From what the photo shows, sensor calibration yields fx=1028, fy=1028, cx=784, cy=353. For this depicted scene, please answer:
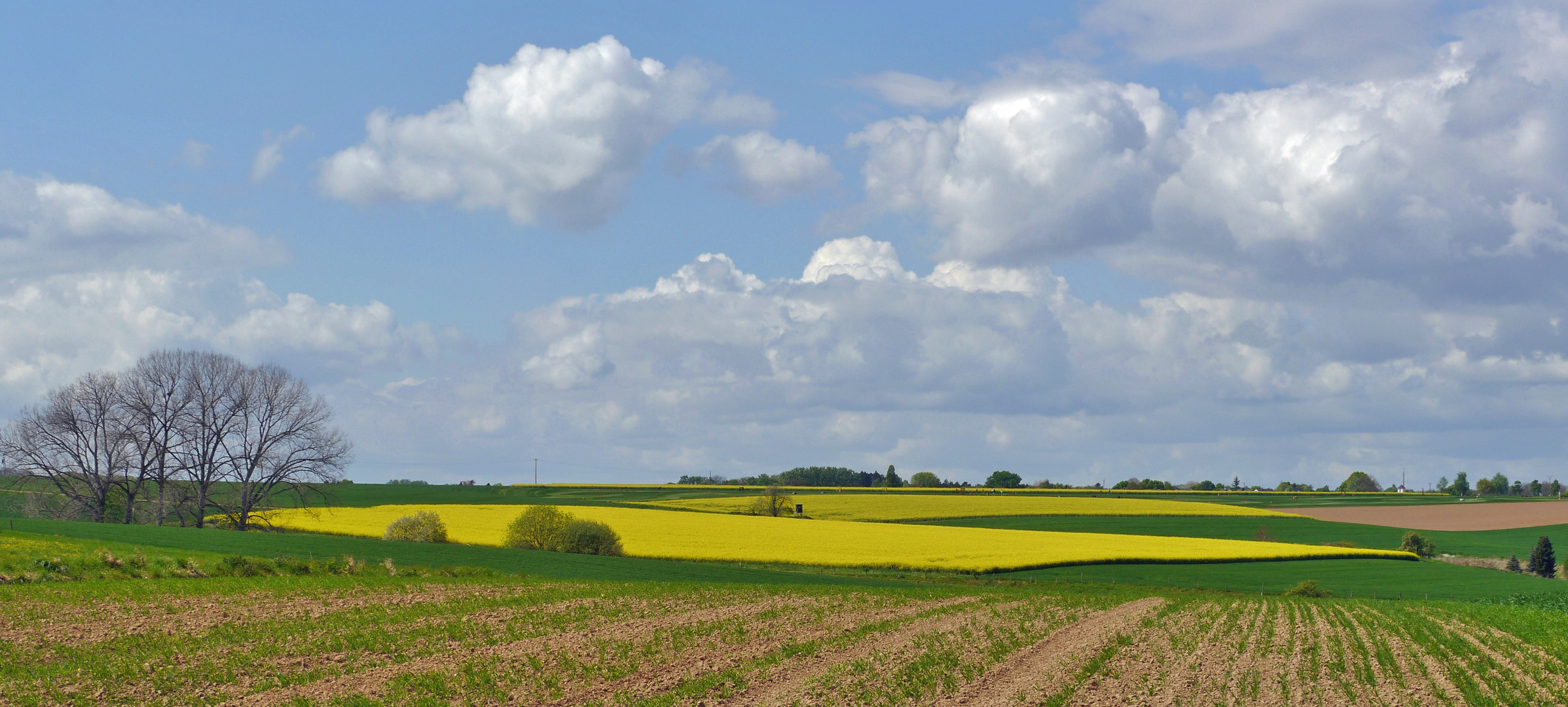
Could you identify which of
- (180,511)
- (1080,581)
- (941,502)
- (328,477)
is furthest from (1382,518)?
(180,511)

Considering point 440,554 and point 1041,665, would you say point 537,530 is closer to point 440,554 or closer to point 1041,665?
point 440,554

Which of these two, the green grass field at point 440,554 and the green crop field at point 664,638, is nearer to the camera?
the green crop field at point 664,638

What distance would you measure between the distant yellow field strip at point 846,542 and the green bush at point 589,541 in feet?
4.90

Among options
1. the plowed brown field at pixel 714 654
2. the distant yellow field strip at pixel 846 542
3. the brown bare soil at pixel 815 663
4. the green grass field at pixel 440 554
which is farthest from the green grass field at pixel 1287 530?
Answer: the brown bare soil at pixel 815 663

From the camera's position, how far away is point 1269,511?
11881 centimetres

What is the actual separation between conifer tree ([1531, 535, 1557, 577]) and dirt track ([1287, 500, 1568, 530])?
59.1ft

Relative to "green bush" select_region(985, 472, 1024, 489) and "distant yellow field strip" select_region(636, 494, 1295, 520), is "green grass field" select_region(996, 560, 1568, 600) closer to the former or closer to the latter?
"distant yellow field strip" select_region(636, 494, 1295, 520)

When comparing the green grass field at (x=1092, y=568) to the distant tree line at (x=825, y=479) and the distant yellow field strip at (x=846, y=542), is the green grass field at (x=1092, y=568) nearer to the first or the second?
the distant yellow field strip at (x=846, y=542)

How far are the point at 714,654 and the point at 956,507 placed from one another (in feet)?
305

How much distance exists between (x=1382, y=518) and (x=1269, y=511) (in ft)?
37.2

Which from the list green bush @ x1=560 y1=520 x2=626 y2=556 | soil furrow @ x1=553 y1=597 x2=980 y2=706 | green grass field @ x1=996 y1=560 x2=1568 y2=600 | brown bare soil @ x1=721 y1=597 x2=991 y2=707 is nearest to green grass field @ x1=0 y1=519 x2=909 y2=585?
green bush @ x1=560 y1=520 x2=626 y2=556

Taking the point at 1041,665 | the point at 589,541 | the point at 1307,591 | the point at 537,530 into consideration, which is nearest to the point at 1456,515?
the point at 1307,591

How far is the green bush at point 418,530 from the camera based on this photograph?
6581 cm

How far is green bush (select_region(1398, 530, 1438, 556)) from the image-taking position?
8594cm
